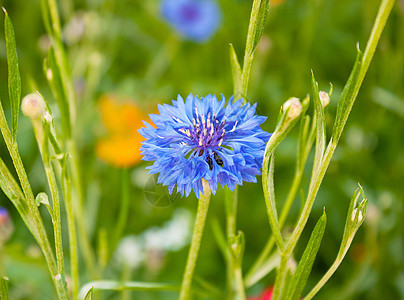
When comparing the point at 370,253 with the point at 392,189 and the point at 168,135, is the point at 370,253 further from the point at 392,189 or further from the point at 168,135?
the point at 168,135

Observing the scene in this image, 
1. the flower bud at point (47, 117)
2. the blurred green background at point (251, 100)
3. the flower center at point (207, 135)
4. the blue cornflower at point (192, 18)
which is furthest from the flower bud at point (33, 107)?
the blue cornflower at point (192, 18)

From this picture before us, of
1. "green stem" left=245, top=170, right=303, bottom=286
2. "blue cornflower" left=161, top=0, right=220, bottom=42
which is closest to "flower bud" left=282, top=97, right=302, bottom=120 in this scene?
"green stem" left=245, top=170, right=303, bottom=286

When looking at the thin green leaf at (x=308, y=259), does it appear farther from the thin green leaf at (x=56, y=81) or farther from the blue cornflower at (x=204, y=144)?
the thin green leaf at (x=56, y=81)

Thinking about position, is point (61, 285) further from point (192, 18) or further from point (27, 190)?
point (192, 18)

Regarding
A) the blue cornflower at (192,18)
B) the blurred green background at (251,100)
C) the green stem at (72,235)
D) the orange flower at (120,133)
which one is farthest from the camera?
the blue cornflower at (192,18)

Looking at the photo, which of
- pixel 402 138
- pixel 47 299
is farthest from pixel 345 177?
pixel 47 299
